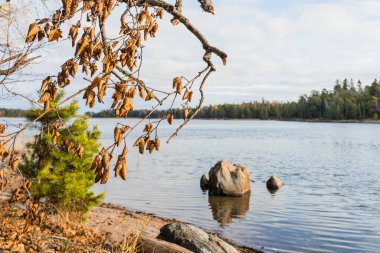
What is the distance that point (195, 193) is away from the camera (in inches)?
947

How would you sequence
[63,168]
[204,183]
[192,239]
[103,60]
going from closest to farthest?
[103,60] < [192,239] < [63,168] < [204,183]

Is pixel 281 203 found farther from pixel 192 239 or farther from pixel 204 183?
pixel 192 239

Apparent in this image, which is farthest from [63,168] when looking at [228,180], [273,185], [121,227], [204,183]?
[273,185]

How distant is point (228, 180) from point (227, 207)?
3028mm

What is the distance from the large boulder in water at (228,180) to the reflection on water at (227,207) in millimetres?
366

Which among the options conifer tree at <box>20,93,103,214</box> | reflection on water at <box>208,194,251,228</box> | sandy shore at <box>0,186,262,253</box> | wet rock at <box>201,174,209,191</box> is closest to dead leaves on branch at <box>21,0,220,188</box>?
sandy shore at <box>0,186,262,253</box>

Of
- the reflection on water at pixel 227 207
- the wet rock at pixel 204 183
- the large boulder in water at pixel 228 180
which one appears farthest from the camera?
the wet rock at pixel 204 183

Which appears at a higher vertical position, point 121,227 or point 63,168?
point 63,168

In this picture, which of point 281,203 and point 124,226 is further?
point 281,203

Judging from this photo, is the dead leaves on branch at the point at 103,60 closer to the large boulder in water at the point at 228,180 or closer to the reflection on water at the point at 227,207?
the reflection on water at the point at 227,207

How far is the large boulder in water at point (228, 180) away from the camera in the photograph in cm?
2266

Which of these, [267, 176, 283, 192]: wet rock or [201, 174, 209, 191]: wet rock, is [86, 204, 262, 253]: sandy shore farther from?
[267, 176, 283, 192]: wet rock

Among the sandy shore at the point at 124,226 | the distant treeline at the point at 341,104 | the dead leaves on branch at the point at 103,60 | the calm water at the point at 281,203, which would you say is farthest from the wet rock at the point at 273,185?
the distant treeline at the point at 341,104

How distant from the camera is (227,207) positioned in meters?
20.1
